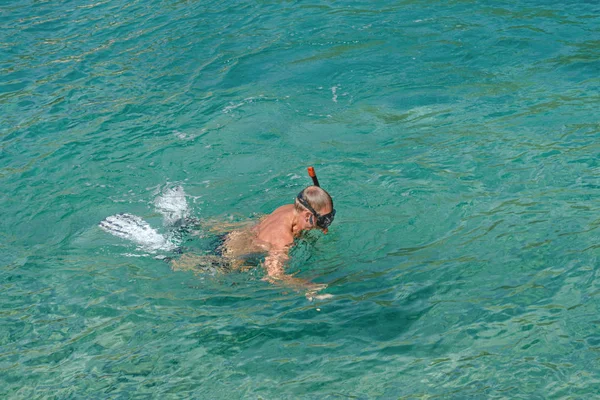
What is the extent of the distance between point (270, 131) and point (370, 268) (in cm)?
373

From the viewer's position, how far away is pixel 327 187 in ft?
27.6

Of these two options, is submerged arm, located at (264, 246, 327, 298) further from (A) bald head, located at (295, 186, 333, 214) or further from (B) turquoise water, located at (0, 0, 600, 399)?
(A) bald head, located at (295, 186, 333, 214)

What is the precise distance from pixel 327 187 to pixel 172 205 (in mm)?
1957

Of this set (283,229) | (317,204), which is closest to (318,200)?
(317,204)

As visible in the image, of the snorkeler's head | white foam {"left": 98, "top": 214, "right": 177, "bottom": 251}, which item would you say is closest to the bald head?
the snorkeler's head

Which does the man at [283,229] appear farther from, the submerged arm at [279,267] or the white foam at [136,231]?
the white foam at [136,231]

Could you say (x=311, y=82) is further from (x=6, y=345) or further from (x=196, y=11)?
(x=6, y=345)

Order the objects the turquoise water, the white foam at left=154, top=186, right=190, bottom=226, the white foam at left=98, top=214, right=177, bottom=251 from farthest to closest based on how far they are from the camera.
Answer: the white foam at left=154, top=186, right=190, bottom=226 < the white foam at left=98, top=214, right=177, bottom=251 < the turquoise water

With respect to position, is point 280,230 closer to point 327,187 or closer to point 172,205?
point 327,187

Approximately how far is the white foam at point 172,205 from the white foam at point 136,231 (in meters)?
0.27

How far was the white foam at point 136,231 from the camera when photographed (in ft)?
25.0

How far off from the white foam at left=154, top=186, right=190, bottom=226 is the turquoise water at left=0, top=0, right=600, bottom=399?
105mm

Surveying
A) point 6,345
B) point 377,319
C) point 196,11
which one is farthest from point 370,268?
point 196,11

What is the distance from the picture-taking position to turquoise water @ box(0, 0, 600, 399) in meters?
5.70
